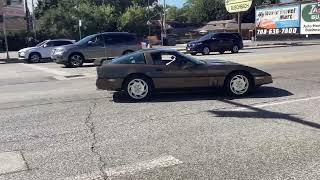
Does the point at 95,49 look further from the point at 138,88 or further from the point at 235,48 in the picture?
the point at 235,48

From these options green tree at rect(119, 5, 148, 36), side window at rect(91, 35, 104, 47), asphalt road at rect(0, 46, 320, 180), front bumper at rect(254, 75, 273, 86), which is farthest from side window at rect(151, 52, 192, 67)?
green tree at rect(119, 5, 148, 36)

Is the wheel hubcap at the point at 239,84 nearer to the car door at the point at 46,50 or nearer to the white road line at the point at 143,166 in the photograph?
the white road line at the point at 143,166

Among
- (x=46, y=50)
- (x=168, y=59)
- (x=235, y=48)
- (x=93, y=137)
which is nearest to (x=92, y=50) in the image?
(x=46, y=50)

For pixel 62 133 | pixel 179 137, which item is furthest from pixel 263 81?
pixel 62 133

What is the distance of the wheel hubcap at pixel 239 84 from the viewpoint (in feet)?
37.3

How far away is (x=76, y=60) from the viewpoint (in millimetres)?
23766

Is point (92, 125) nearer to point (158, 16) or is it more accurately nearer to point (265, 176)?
point (265, 176)

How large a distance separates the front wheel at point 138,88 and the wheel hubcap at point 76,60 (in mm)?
12889

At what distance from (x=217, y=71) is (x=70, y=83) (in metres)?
6.06

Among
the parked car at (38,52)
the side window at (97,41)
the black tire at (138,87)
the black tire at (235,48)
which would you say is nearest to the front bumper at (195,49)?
the black tire at (235,48)

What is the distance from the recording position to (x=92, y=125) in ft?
28.0

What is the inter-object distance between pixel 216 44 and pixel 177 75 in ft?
75.7

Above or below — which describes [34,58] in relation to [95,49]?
below

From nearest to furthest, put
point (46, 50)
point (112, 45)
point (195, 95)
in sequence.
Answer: point (195, 95), point (112, 45), point (46, 50)
